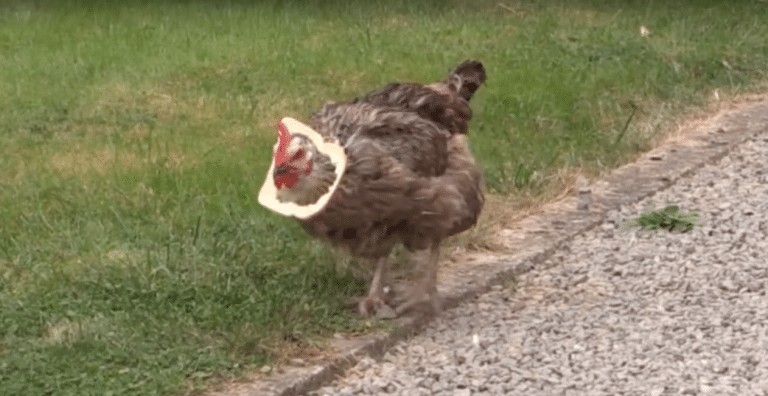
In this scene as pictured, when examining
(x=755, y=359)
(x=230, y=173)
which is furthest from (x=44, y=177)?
(x=755, y=359)

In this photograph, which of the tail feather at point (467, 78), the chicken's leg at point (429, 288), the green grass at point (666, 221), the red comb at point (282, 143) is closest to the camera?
the red comb at point (282, 143)

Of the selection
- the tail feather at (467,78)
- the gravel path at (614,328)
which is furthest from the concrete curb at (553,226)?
the tail feather at (467,78)

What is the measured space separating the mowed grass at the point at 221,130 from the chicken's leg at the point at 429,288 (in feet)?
0.83

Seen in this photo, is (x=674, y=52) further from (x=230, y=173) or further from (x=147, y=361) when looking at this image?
(x=147, y=361)

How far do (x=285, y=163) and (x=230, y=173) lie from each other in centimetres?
212

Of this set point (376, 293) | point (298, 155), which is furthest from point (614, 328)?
point (298, 155)

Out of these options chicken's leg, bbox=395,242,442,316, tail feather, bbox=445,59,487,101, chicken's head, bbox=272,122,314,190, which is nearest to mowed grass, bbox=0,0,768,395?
chicken's leg, bbox=395,242,442,316

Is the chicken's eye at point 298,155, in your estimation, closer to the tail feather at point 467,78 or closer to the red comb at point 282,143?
the red comb at point 282,143

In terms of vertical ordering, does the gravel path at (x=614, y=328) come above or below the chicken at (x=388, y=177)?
below

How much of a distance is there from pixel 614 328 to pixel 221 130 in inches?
122

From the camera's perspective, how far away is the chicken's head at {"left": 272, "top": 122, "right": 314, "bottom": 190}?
15.7 feet

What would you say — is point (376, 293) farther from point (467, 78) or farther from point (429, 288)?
point (467, 78)

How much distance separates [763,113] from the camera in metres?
8.77

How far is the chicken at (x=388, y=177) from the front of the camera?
486 cm
